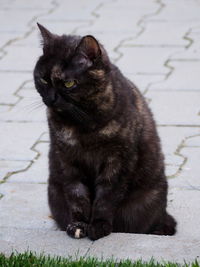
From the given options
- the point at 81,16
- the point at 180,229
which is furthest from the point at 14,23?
the point at 180,229

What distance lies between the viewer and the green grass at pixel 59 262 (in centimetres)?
355

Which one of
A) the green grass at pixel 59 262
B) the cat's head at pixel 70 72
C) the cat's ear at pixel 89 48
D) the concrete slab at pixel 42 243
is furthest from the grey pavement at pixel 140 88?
the cat's ear at pixel 89 48

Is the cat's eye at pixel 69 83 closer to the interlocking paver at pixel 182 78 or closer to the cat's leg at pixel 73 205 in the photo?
the cat's leg at pixel 73 205

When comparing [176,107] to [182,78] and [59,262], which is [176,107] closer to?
[182,78]

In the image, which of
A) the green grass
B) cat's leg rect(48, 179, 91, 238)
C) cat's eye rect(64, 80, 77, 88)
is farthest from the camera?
cat's leg rect(48, 179, 91, 238)

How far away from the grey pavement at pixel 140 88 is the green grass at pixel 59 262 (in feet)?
0.43

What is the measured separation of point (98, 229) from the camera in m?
4.02

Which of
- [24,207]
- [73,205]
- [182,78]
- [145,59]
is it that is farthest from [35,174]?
[145,59]

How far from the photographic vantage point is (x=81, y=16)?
8219 mm

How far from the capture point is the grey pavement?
3.95 m

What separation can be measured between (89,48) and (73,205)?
88 centimetres

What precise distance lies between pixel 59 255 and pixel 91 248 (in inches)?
7.4

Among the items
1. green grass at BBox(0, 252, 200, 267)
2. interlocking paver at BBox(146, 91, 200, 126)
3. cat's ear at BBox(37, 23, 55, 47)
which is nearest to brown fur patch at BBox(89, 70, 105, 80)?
cat's ear at BBox(37, 23, 55, 47)

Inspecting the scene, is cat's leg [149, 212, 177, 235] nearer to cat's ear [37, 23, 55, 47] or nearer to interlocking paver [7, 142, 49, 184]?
interlocking paver [7, 142, 49, 184]
